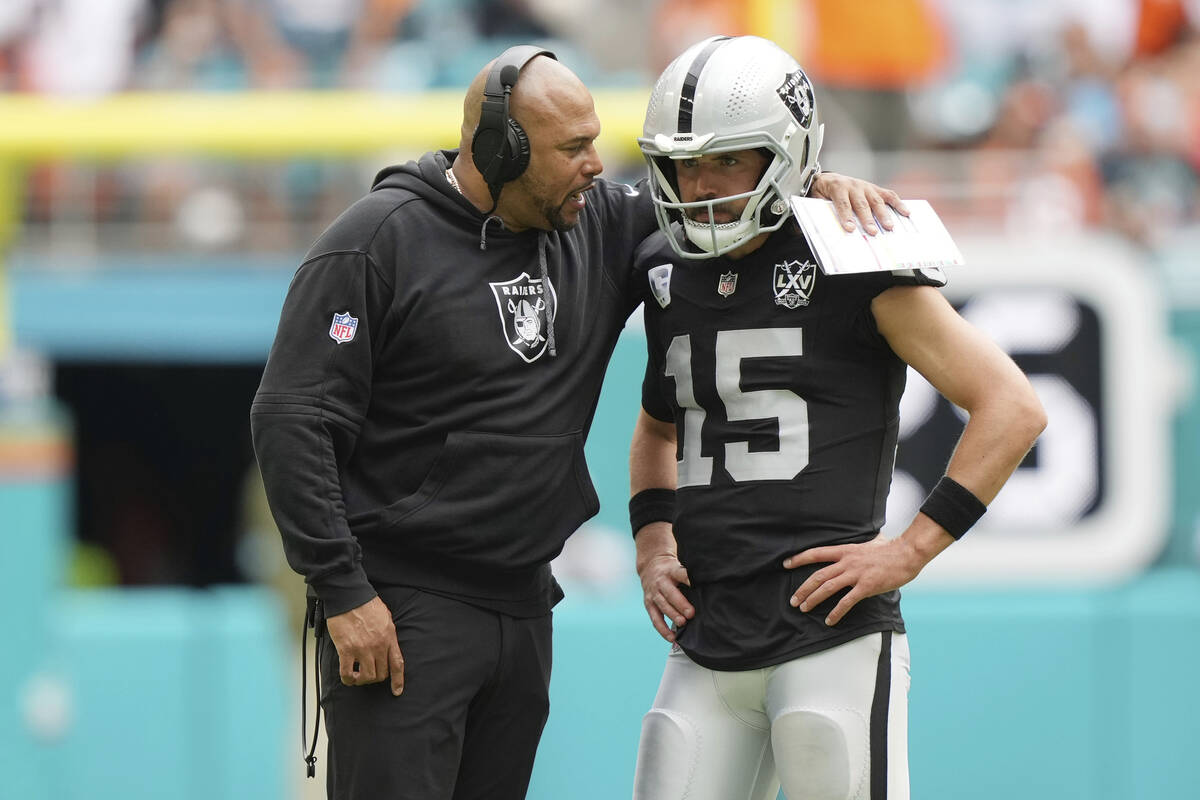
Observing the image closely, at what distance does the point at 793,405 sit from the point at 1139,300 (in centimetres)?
305

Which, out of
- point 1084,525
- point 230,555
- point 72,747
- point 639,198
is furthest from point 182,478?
point 639,198

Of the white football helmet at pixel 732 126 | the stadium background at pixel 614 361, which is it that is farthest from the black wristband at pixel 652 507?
the stadium background at pixel 614 361

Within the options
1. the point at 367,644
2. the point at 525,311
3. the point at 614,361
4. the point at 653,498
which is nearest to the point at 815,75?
the point at 614,361

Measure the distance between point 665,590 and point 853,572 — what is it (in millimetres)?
446

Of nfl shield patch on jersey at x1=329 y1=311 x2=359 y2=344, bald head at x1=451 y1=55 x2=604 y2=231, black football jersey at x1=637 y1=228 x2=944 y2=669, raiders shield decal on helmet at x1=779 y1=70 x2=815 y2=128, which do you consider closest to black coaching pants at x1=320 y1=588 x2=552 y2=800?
black football jersey at x1=637 y1=228 x2=944 y2=669

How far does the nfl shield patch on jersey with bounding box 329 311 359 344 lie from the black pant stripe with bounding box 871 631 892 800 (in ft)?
3.80

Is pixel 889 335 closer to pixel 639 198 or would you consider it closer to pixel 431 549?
pixel 639 198

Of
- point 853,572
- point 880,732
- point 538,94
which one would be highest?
point 538,94

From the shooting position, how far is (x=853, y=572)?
2.75 m

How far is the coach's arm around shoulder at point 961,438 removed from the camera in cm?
270

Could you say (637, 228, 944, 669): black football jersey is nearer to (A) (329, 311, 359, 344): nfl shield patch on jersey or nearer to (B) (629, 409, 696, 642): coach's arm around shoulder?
(B) (629, 409, 696, 642): coach's arm around shoulder

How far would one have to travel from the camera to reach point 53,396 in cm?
976

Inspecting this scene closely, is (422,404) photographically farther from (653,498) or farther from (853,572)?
(853,572)

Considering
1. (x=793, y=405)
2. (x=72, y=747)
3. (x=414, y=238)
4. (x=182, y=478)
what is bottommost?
(x=72, y=747)
